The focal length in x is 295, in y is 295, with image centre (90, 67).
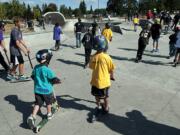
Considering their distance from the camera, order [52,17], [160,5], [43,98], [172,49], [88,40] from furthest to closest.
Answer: [160,5] → [52,17] → [172,49] → [88,40] → [43,98]

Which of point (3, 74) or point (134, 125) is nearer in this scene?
point (134, 125)

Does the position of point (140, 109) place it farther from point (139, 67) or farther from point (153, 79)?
point (139, 67)

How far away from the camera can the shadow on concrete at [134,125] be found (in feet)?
18.3

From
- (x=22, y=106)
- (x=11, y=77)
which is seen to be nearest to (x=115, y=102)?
(x=22, y=106)

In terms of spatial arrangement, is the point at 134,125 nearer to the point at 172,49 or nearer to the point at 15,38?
the point at 15,38

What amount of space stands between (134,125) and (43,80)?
2.00 m

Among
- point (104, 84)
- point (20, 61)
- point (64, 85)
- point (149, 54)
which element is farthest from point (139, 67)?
point (104, 84)

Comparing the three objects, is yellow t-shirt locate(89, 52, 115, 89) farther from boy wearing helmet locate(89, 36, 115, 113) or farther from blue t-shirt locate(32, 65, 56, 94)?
blue t-shirt locate(32, 65, 56, 94)

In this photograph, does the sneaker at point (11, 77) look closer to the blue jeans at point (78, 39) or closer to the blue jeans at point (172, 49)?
the blue jeans at point (172, 49)

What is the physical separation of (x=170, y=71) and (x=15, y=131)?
678cm

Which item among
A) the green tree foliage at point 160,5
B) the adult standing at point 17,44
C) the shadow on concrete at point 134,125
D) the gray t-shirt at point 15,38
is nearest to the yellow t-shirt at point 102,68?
the shadow on concrete at point 134,125

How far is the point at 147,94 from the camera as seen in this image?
26.0 feet

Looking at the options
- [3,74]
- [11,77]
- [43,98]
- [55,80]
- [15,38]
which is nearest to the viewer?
[55,80]

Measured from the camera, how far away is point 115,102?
7.22 m
